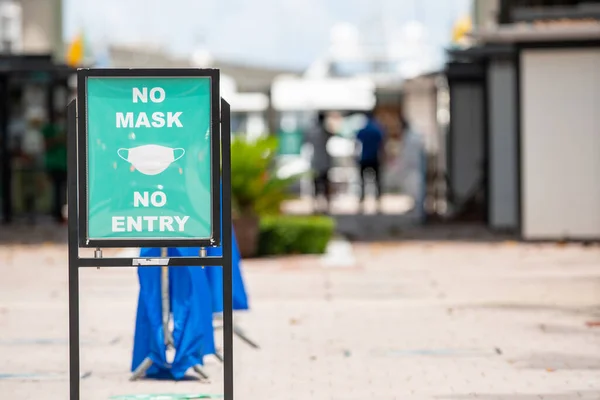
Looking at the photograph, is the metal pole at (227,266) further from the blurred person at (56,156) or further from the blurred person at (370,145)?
the blurred person at (370,145)

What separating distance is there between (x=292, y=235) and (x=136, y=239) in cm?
1092

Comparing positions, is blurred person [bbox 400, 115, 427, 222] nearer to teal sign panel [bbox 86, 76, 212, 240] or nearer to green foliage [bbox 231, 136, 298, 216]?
green foliage [bbox 231, 136, 298, 216]

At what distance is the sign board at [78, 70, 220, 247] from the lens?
6.78 m

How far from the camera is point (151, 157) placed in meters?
6.83

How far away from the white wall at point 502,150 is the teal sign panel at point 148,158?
54.5 ft

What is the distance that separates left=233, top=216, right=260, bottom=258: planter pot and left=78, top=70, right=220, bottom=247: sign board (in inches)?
389

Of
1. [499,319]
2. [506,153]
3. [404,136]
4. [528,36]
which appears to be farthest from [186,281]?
[404,136]

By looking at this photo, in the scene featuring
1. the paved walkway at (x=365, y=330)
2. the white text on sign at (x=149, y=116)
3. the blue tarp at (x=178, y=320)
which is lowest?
the paved walkway at (x=365, y=330)

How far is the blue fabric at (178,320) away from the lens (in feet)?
26.8

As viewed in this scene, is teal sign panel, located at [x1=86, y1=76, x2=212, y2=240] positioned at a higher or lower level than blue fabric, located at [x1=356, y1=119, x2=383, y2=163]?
A: lower

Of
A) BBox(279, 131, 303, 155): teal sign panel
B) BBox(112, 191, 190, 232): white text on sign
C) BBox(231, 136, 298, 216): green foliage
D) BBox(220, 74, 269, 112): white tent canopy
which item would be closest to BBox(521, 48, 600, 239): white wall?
BBox(231, 136, 298, 216): green foliage

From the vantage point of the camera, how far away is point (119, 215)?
6.80 metres

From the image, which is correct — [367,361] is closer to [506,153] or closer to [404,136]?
[506,153]

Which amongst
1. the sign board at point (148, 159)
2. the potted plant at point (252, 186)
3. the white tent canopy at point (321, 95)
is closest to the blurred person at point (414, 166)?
the potted plant at point (252, 186)
